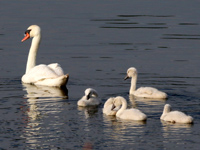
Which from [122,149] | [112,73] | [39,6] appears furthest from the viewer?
[39,6]

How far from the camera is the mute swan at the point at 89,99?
17.2 m

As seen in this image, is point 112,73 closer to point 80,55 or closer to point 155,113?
point 80,55

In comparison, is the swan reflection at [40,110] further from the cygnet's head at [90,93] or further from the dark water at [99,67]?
the cygnet's head at [90,93]

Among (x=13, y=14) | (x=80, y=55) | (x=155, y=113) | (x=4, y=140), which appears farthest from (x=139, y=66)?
(x=13, y=14)

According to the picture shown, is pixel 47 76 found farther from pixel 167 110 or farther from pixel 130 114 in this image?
pixel 167 110

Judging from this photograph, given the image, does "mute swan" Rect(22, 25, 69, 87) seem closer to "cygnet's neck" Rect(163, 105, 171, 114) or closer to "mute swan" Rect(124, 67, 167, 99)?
"mute swan" Rect(124, 67, 167, 99)

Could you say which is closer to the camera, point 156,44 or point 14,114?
point 14,114

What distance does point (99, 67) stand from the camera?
23.1 meters

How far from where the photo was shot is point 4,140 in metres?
13.9

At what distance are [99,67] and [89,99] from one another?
19.0ft

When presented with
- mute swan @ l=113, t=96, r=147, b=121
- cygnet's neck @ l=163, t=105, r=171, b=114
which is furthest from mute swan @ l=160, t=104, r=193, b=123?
mute swan @ l=113, t=96, r=147, b=121

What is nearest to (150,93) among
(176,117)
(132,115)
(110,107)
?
(110,107)

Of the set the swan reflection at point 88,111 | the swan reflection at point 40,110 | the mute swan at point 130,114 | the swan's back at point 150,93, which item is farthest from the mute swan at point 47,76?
the mute swan at point 130,114

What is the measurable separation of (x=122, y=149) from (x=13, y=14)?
83.4 feet
